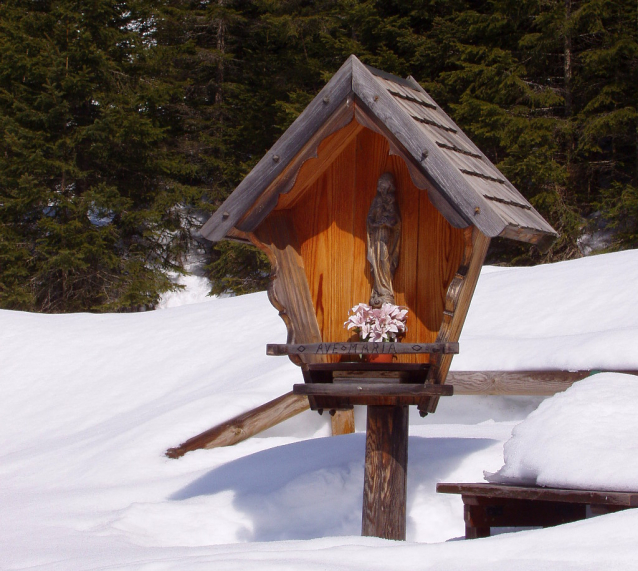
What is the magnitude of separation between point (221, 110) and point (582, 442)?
1866 cm

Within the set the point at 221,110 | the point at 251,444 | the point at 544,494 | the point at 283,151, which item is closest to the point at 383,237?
the point at 283,151

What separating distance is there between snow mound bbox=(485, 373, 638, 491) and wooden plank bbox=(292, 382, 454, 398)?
1.46 feet

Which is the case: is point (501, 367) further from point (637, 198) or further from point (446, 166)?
point (637, 198)

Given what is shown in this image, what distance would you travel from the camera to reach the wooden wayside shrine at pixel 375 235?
12.1ft

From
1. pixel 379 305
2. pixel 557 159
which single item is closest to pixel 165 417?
pixel 379 305

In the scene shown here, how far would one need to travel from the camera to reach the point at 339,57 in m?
18.2

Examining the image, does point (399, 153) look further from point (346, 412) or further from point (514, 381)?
point (346, 412)

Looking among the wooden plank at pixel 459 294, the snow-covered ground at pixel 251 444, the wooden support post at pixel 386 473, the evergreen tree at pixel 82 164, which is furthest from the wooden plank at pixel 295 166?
the evergreen tree at pixel 82 164

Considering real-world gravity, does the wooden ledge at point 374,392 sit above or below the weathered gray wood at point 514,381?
below

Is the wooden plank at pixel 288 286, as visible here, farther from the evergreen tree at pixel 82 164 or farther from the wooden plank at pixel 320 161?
the evergreen tree at pixel 82 164

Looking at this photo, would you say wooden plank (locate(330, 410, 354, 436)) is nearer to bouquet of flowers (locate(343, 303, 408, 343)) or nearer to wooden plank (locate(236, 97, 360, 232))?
bouquet of flowers (locate(343, 303, 408, 343))

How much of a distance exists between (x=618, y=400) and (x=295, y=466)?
2.45 metres

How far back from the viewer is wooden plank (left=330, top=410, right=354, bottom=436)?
651cm

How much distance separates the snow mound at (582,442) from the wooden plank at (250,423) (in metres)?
2.88
